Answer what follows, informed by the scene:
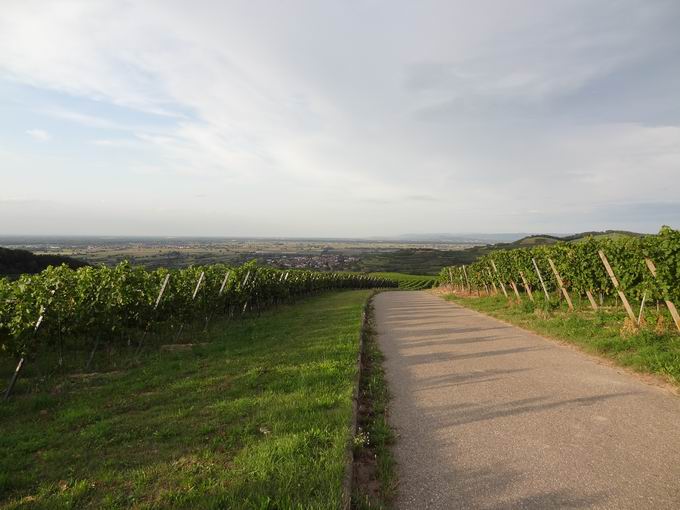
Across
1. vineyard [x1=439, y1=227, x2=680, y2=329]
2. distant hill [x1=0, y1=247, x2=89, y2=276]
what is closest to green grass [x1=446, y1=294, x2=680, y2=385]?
vineyard [x1=439, y1=227, x2=680, y2=329]

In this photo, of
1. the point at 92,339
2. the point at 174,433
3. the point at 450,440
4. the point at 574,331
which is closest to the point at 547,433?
the point at 450,440

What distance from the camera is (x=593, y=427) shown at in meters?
4.88

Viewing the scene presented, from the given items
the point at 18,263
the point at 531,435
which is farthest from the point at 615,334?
the point at 18,263

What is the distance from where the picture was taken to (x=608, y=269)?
11.8 metres

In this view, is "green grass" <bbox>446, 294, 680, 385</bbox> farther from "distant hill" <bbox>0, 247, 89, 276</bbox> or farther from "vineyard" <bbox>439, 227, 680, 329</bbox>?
"distant hill" <bbox>0, 247, 89, 276</bbox>

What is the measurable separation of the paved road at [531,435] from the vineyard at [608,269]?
3.55 metres

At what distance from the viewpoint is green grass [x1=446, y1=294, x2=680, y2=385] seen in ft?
24.1

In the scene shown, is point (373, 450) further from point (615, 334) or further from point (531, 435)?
point (615, 334)

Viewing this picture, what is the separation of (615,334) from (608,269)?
3.08m

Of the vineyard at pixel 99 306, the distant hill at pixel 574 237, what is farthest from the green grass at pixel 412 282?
the vineyard at pixel 99 306

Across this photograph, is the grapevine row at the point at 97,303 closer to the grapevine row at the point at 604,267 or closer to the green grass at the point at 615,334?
the green grass at the point at 615,334

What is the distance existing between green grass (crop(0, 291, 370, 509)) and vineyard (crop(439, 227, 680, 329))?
26.9 ft

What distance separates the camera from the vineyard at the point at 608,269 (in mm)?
9672

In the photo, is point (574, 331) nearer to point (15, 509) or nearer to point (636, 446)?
point (636, 446)
